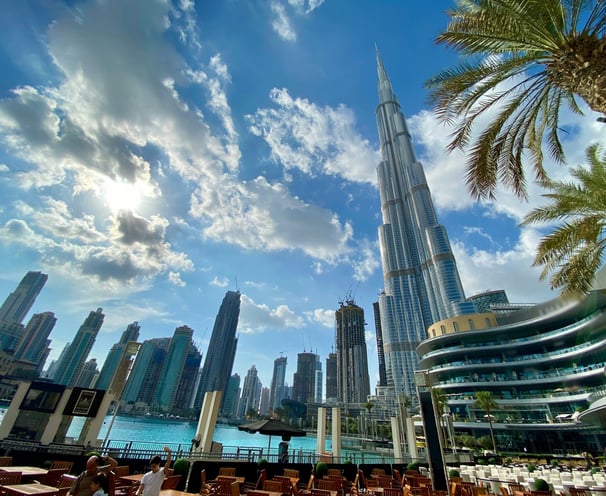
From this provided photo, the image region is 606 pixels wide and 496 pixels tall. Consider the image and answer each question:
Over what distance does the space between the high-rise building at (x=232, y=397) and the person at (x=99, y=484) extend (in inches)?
7121

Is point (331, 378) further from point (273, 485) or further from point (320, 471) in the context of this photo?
point (273, 485)

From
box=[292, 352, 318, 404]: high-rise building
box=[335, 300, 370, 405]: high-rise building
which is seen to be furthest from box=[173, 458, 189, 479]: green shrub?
box=[292, 352, 318, 404]: high-rise building

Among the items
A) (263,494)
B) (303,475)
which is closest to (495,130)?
(263,494)

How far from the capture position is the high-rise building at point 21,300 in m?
132

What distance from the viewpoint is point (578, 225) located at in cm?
861

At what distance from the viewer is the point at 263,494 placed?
6.30 m

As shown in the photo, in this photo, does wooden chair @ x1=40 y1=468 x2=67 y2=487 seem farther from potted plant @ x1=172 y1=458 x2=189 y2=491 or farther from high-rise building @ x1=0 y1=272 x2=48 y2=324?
high-rise building @ x1=0 y1=272 x2=48 y2=324

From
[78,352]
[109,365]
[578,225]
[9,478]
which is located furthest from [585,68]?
[78,352]

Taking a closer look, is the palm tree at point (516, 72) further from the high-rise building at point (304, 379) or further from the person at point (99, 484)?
the high-rise building at point (304, 379)

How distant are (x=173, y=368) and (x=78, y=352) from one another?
175 feet

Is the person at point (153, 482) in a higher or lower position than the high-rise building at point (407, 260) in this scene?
lower

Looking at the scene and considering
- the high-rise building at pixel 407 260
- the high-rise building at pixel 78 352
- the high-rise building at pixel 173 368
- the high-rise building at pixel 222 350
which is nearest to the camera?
the high-rise building at pixel 407 260

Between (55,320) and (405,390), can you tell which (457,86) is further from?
(55,320)

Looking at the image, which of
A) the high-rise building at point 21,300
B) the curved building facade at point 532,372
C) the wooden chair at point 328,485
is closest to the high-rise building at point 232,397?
the high-rise building at point 21,300
